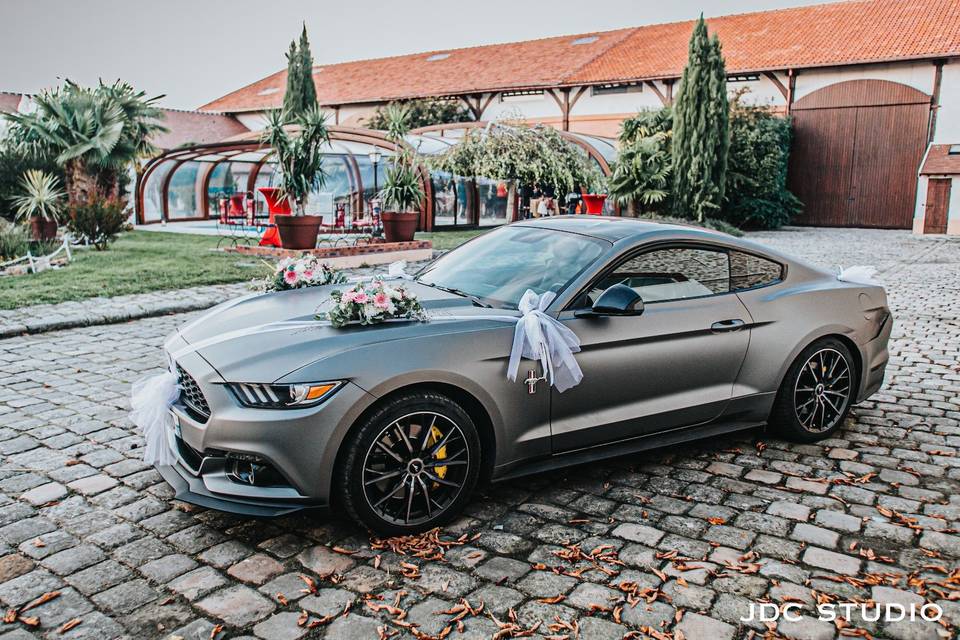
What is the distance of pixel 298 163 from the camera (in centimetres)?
1452

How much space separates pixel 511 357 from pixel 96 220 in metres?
14.9

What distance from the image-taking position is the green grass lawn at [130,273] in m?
10.3

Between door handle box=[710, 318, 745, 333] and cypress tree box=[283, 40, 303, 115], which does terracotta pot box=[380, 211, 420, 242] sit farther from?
cypress tree box=[283, 40, 303, 115]

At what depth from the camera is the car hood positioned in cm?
343

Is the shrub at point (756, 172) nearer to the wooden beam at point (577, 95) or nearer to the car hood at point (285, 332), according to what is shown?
the wooden beam at point (577, 95)

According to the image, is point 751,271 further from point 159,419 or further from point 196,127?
point 196,127

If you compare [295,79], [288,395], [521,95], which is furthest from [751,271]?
[521,95]

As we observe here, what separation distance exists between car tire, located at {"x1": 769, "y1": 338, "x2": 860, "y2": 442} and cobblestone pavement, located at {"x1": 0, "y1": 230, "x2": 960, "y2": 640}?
138 millimetres

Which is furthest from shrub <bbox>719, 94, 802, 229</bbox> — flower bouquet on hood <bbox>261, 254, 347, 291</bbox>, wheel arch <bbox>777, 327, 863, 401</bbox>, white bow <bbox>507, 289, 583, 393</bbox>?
white bow <bbox>507, 289, 583, 393</bbox>

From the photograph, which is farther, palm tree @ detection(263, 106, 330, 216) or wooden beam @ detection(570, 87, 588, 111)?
wooden beam @ detection(570, 87, 588, 111)

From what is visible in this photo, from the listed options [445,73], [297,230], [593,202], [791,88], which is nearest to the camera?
[297,230]

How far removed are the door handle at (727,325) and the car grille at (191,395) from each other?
9.26 ft

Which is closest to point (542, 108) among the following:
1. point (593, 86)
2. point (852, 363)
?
point (593, 86)

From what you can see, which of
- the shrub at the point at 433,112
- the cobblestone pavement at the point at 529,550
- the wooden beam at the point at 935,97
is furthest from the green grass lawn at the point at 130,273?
the wooden beam at the point at 935,97
